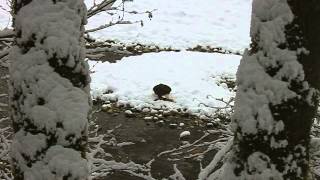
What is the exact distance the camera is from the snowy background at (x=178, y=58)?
9.80 meters

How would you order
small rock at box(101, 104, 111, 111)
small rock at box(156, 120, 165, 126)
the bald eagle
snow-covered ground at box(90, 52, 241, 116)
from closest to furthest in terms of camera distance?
small rock at box(156, 120, 165, 126)
small rock at box(101, 104, 111, 111)
snow-covered ground at box(90, 52, 241, 116)
the bald eagle

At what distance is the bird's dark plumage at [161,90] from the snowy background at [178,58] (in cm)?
13

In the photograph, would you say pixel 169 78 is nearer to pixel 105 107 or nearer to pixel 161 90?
pixel 161 90

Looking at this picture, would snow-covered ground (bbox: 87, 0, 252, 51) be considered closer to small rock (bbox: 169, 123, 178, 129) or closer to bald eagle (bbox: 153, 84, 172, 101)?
bald eagle (bbox: 153, 84, 172, 101)

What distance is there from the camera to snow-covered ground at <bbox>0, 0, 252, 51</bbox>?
13.6 metres

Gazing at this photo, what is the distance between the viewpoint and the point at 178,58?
11.7 metres

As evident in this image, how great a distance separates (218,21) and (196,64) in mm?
4877

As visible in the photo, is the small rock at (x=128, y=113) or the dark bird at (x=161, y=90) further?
the dark bird at (x=161, y=90)

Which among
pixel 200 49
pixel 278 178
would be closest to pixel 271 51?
pixel 278 178

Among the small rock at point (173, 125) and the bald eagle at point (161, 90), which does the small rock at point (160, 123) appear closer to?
the small rock at point (173, 125)

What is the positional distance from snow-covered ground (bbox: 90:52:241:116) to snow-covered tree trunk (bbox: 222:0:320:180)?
6708 mm

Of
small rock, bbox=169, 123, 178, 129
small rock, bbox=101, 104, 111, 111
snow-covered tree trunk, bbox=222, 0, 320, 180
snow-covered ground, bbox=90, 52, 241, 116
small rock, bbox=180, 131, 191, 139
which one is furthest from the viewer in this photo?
snow-covered ground, bbox=90, 52, 241, 116

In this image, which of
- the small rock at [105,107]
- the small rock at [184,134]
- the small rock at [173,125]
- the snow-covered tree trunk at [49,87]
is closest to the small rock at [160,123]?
the small rock at [173,125]

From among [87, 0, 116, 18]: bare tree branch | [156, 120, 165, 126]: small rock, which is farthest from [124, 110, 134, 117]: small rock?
[87, 0, 116, 18]: bare tree branch
